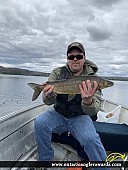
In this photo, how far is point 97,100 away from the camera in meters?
3.78

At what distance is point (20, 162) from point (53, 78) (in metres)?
1.59

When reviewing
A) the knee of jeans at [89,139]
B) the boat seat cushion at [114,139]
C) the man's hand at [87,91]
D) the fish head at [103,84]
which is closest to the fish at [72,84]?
the fish head at [103,84]

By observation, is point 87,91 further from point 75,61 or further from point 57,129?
point 57,129

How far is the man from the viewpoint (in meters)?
3.34

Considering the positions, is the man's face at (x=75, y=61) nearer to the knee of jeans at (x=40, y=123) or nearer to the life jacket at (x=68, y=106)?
the life jacket at (x=68, y=106)

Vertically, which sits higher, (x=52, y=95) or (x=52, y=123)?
(x=52, y=95)

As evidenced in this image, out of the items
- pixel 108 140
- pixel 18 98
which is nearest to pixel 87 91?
pixel 108 140

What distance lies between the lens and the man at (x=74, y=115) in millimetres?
3342

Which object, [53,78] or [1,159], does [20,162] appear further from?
[53,78]

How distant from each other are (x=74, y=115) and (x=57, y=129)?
1.25 ft

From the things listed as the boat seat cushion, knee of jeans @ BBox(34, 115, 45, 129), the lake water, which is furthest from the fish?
the lake water

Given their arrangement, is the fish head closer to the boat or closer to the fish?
the fish

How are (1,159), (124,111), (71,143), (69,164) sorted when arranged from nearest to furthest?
1. (1,159)
2. (69,164)
3. (71,143)
4. (124,111)

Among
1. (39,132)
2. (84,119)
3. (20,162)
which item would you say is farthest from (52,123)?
(20,162)
